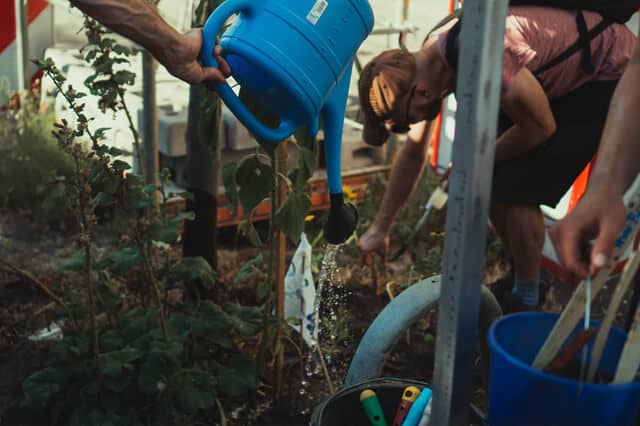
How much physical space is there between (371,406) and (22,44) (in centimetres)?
347

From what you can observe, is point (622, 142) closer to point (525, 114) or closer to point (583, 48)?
point (525, 114)

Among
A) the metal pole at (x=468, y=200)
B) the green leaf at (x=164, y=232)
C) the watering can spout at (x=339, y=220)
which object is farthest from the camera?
the green leaf at (x=164, y=232)

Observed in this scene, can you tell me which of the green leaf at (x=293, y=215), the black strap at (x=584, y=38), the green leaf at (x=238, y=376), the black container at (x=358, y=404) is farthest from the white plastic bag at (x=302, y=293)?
the black container at (x=358, y=404)

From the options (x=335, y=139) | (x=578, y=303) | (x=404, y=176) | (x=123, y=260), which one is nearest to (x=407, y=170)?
(x=404, y=176)

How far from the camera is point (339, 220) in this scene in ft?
6.56

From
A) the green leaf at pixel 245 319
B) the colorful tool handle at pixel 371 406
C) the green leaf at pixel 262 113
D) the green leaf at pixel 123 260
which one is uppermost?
the green leaf at pixel 262 113

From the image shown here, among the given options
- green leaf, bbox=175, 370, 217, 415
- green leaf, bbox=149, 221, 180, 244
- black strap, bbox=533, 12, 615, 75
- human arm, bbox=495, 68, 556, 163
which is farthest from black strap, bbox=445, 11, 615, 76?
green leaf, bbox=175, 370, 217, 415

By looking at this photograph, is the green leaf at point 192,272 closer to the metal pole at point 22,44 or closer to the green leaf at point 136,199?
the green leaf at point 136,199

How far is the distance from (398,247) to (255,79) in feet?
7.53

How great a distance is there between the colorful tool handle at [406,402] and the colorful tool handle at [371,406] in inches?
1.3

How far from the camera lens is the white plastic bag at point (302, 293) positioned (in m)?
2.80

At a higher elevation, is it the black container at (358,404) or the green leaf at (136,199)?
the green leaf at (136,199)

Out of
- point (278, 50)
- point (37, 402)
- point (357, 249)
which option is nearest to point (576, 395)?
point (278, 50)

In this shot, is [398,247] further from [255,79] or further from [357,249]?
[255,79]
